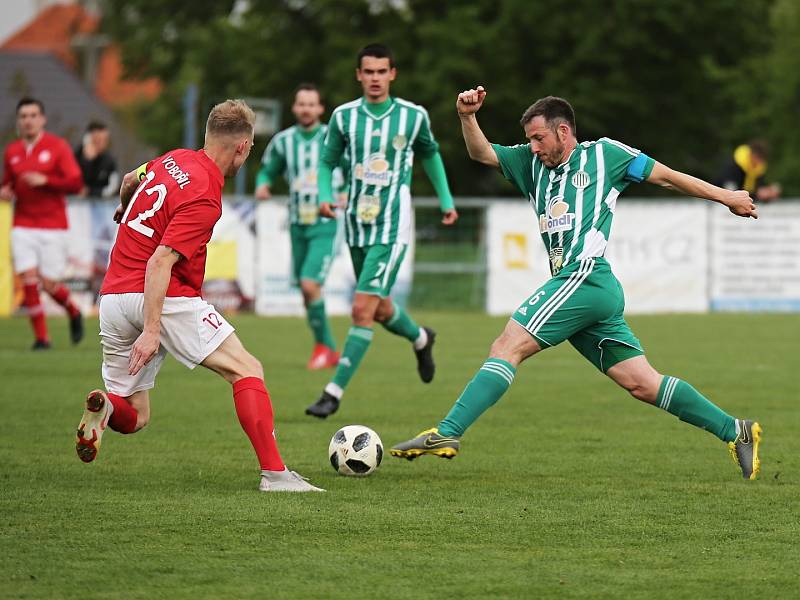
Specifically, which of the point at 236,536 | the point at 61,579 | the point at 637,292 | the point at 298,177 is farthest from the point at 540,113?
the point at 637,292

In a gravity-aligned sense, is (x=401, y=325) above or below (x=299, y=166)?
below

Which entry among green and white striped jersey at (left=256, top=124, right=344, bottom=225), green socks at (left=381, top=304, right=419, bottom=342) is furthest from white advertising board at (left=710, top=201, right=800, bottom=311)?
green socks at (left=381, top=304, right=419, bottom=342)

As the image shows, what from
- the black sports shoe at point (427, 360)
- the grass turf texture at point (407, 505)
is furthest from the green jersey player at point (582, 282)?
the black sports shoe at point (427, 360)

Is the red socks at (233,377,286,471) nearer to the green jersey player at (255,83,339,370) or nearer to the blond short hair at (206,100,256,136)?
the blond short hair at (206,100,256,136)

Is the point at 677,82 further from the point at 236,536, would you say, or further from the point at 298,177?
the point at 236,536

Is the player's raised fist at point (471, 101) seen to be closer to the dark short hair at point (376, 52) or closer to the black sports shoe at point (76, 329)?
the dark short hair at point (376, 52)

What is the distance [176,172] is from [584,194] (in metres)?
1.97

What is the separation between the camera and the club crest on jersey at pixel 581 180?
7051 millimetres

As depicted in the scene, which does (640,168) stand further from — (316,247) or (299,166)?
(299,166)

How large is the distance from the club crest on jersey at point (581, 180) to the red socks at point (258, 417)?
5.89ft

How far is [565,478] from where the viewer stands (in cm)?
721

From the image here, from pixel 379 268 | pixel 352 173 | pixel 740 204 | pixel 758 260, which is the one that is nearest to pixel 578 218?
pixel 740 204

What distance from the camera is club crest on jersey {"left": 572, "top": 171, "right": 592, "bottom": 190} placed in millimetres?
7051

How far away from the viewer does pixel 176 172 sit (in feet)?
21.2
